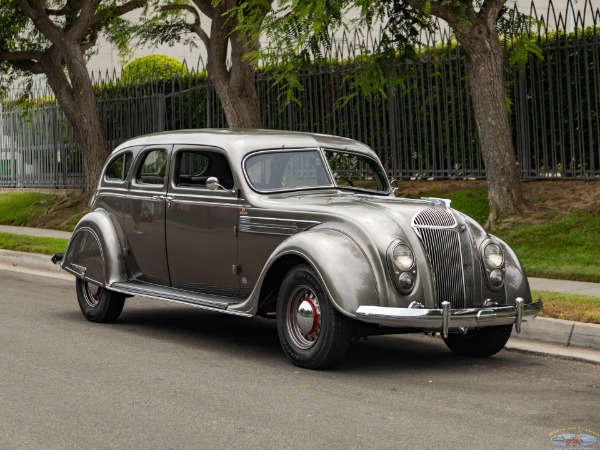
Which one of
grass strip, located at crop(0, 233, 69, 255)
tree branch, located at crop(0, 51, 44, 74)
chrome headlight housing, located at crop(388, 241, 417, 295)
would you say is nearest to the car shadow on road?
chrome headlight housing, located at crop(388, 241, 417, 295)

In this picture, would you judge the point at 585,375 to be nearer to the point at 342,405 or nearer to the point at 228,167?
the point at 342,405

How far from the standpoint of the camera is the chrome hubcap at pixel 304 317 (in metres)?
8.73

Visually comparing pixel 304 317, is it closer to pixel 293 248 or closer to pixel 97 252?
pixel 293 248

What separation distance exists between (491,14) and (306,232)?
348 inches

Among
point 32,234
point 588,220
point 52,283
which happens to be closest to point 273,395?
point 52,283

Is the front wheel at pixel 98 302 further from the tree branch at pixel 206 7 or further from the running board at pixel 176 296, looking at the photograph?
the tree branch at pixel 206 7

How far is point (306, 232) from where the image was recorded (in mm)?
8875

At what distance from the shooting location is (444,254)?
8680 mm

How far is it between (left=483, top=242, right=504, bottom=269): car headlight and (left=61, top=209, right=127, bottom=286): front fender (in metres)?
3.69

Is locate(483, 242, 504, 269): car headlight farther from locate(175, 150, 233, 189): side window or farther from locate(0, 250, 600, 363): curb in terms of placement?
locate(175, 150, 233, 189): side window

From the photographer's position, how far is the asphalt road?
6.58m

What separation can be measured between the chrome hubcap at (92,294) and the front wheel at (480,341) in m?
3.69

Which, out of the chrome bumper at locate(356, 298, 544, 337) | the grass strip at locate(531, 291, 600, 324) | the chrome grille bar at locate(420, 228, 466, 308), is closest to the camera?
the chrome bumper at locate(356, 298, 544, 337)

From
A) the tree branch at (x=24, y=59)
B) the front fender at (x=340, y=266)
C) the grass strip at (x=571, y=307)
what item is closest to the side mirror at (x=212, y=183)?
the front fender at (x=340, y=266)
